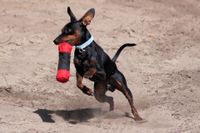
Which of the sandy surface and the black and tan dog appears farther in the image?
the sandy surface

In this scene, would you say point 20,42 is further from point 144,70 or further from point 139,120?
point 139,120

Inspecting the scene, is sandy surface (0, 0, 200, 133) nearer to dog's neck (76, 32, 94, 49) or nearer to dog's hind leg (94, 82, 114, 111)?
dog's hind leg (94, 82, 114, 111)

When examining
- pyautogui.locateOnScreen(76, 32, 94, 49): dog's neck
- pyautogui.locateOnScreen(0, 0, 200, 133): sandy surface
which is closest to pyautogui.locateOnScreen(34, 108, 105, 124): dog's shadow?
pyautogui.locateOnScreen(0, 0, 200, 133): sandy surface

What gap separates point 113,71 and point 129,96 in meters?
0.44

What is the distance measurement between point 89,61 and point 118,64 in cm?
331

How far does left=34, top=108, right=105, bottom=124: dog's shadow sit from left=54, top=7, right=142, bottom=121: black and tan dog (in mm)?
374

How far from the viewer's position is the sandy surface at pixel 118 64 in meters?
9.64

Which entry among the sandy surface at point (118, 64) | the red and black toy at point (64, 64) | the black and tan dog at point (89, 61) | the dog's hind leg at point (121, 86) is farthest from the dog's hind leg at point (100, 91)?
the red and black toy at point (64, 64)

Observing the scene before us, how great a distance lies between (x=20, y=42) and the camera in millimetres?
12984

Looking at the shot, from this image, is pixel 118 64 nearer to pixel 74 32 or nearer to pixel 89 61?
pixel 89 61

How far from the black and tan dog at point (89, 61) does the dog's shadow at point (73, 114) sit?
374 mm

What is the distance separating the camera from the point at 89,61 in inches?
369

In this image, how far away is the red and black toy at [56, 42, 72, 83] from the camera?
8844mm

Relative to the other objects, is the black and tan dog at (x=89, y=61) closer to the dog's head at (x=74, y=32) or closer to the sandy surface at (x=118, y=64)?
the dog's head at (x=74, y=32)
